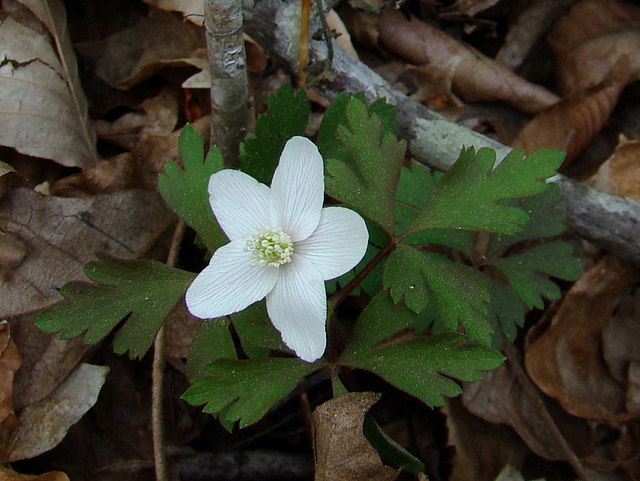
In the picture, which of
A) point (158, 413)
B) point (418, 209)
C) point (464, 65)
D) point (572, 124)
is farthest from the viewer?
point (464, 65)

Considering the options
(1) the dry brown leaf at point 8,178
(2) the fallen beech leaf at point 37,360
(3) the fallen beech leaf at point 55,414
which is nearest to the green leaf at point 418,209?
A: (3) the fallen beech leaf at point 55,414

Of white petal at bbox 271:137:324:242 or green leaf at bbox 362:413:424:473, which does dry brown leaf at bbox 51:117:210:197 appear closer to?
white petal at bbox 271:137:324:242

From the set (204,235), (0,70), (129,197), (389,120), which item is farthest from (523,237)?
(0,70)

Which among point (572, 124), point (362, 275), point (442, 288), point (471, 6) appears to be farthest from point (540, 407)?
point (471, 6)

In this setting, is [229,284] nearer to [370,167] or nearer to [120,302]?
[120,302]

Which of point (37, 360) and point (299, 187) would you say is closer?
point (299, 187)

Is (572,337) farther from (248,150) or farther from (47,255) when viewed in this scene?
(47,255)
